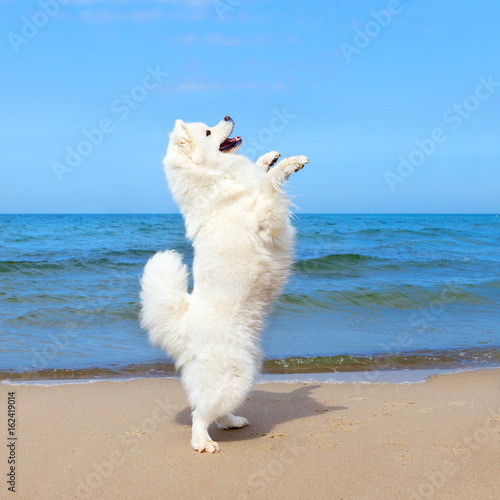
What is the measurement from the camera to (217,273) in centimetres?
392

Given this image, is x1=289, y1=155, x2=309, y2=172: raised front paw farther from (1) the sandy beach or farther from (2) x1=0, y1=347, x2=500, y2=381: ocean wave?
(2) x1=0, y1=347, x2=500, y2=381: ocean wave

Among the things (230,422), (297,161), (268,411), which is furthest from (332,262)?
(297,161)

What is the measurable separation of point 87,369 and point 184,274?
8.74 feet

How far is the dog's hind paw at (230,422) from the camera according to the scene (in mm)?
4289

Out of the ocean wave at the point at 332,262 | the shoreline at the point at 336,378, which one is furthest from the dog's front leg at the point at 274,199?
the ocean wave at the point at 332,262

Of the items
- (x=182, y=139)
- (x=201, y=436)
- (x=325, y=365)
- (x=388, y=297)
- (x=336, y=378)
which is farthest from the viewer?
(x=388, y=297)

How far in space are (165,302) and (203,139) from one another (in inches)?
52.2

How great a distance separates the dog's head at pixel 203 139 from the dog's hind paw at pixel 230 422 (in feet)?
6.75

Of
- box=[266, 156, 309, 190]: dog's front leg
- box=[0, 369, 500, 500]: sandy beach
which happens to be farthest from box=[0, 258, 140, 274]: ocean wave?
box=[266, 156, 309, 190]: dog's front leg

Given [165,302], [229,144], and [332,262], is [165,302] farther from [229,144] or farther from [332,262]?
[332,262]

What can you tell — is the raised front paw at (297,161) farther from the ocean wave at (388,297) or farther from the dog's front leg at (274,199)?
the ocean wave at (388,297)

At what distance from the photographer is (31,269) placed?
13.5 m

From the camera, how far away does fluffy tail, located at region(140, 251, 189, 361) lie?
4.01 metres

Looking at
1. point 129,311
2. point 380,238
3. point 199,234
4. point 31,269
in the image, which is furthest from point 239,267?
point 380,238
